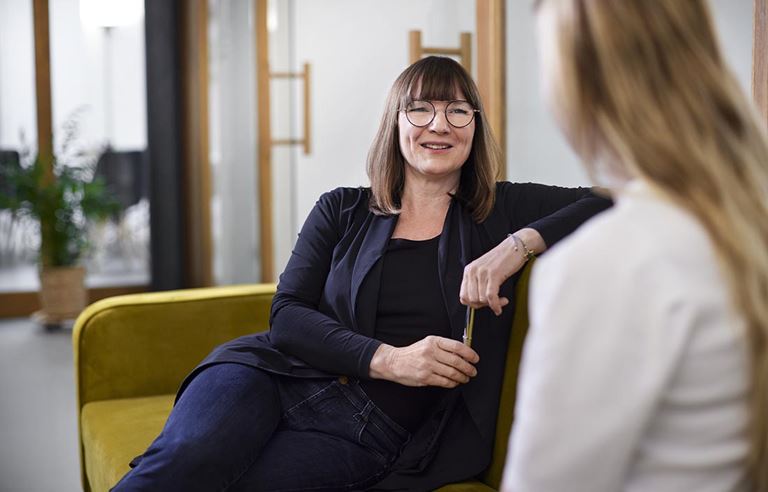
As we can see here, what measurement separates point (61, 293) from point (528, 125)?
12.9 feet

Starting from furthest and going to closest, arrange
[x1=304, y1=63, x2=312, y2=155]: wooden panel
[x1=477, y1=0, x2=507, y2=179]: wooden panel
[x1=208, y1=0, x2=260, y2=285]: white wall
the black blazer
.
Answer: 1. [x1=208, y1=0, x2=260, y2=285]: white wall
2. [x1=304, y1=63, x2=312, y2=155]: wooden panel
3. [x1=477, y1=0, x2=507, y2=179]: wooden panel
4. the black blazer

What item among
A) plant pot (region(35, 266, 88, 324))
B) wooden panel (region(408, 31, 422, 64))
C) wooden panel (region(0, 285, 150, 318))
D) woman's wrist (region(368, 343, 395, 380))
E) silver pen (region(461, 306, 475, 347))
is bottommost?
wooden panel (region(0, 285, 150, 318))

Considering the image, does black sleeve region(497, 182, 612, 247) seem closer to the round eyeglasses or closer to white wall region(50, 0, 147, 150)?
the round eyeglasses

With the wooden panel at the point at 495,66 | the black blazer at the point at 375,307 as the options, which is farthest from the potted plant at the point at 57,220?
the black blazer at the point at 375,307

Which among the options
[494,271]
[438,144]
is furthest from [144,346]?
[494,271]

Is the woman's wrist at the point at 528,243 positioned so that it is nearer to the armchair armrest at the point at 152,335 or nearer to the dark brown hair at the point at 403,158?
the dark brown hair at the point at 403,158

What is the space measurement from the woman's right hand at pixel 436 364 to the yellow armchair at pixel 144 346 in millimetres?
747

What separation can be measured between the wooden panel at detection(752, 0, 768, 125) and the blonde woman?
0.80 metres

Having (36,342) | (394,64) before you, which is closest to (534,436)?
(394,64)

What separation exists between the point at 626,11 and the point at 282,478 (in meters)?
1.14

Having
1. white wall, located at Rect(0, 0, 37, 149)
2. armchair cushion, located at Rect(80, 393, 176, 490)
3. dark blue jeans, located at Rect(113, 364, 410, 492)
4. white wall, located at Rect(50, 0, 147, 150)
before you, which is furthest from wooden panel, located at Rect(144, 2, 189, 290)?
dark blue jeans, located at Rect(113, 364, 410, 492)

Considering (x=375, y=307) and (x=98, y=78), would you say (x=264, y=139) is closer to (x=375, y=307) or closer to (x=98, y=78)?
(x=98, y=78)

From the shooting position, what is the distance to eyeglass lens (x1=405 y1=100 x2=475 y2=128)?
6.40 ft

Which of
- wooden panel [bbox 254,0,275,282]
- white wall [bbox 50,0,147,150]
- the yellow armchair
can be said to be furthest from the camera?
white wall [bbox 50,0,147,150]
